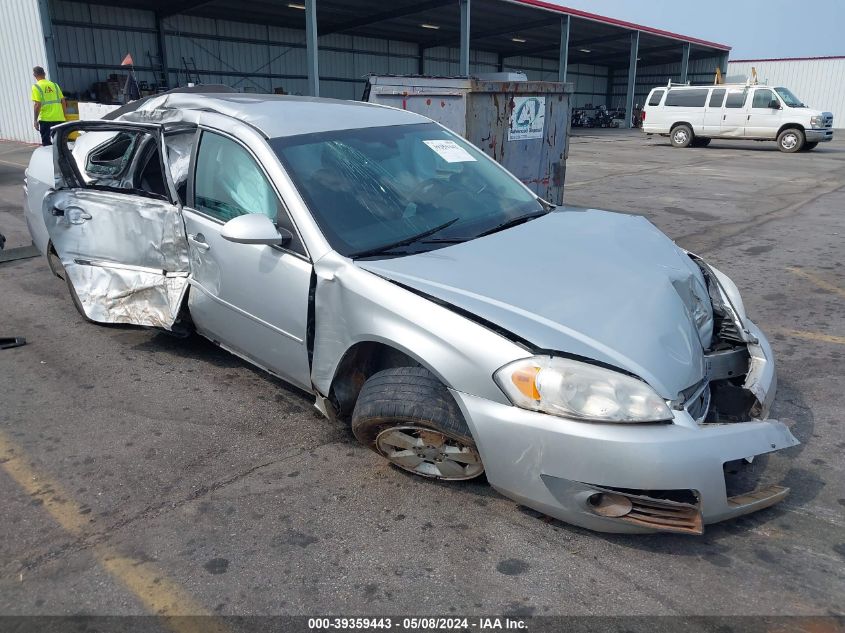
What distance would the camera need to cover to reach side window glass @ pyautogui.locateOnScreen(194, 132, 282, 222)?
11.1 ft

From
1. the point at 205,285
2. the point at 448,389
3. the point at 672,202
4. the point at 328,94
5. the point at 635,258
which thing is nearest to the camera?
the point at 448,389

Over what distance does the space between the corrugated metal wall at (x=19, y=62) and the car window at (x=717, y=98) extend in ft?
64.4

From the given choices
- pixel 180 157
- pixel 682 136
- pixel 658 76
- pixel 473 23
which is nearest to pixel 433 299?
pixel 180 157

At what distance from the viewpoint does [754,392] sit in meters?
2.77

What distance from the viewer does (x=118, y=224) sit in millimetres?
4285

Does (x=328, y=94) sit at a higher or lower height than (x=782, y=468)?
higher

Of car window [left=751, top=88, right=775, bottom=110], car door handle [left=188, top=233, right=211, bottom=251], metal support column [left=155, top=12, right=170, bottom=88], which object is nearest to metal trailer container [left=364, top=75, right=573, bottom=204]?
car door handle [left=188, top=233, right=211, bottom=251]

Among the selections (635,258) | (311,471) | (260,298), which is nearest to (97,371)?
(260,298)

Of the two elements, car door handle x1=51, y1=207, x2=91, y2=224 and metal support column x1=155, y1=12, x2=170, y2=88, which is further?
metal support column x1=155, y1=12, x2=170, y2=88

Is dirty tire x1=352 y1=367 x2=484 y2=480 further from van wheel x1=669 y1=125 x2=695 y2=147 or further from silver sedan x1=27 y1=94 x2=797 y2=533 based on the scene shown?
van wheel x1=669 y1=125 x2=695 y2=147

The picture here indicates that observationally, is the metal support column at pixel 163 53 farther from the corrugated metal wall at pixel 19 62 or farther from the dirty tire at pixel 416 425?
the dirty tire at pixel 416 425

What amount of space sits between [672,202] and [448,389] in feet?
30.7

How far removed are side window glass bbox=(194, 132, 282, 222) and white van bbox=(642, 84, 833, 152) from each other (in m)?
21.4

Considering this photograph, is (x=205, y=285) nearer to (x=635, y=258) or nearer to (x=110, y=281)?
(x=110, y=281)
